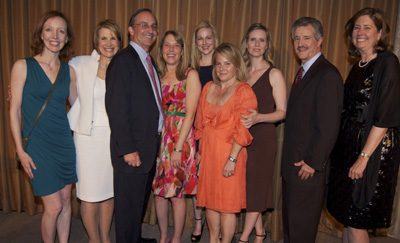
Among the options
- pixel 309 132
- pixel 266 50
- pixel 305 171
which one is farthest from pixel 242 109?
pixel 266 50

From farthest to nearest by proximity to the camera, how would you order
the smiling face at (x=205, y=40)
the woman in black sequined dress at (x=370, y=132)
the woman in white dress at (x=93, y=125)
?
1. the smiling face at (x=205, y=40)
2. the woman in white dress at (x=93, y=125)
3. the woman in black sequined dress at (x=370, y=132)

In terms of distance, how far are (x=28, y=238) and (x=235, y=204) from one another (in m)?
2.19

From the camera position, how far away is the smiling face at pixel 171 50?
8.48ft

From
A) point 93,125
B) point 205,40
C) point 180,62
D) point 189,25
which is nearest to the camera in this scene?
point 93,125

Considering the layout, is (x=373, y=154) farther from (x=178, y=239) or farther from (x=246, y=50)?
(x=178, y=239)

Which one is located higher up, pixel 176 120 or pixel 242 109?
pixel 242 109

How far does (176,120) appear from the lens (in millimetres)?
2609

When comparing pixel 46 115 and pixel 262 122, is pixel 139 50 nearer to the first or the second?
pixel 46 115

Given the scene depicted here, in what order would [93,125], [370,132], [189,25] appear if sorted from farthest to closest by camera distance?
[189,25], [93,125], [370,132]

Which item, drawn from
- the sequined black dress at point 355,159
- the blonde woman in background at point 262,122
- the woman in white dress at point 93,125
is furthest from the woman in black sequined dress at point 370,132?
the woman in white dress at point 93,125

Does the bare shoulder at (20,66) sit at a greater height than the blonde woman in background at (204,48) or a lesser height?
lesser

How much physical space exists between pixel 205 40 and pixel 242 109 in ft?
3.09

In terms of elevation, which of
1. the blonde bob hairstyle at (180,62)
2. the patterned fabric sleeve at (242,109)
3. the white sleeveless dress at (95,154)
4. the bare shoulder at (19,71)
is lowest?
the white sleeveless dress at (95,154)

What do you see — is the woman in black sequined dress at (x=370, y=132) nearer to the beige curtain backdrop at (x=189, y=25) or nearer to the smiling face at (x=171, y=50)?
the beige curtain backdrop at (x=189, y=25)
